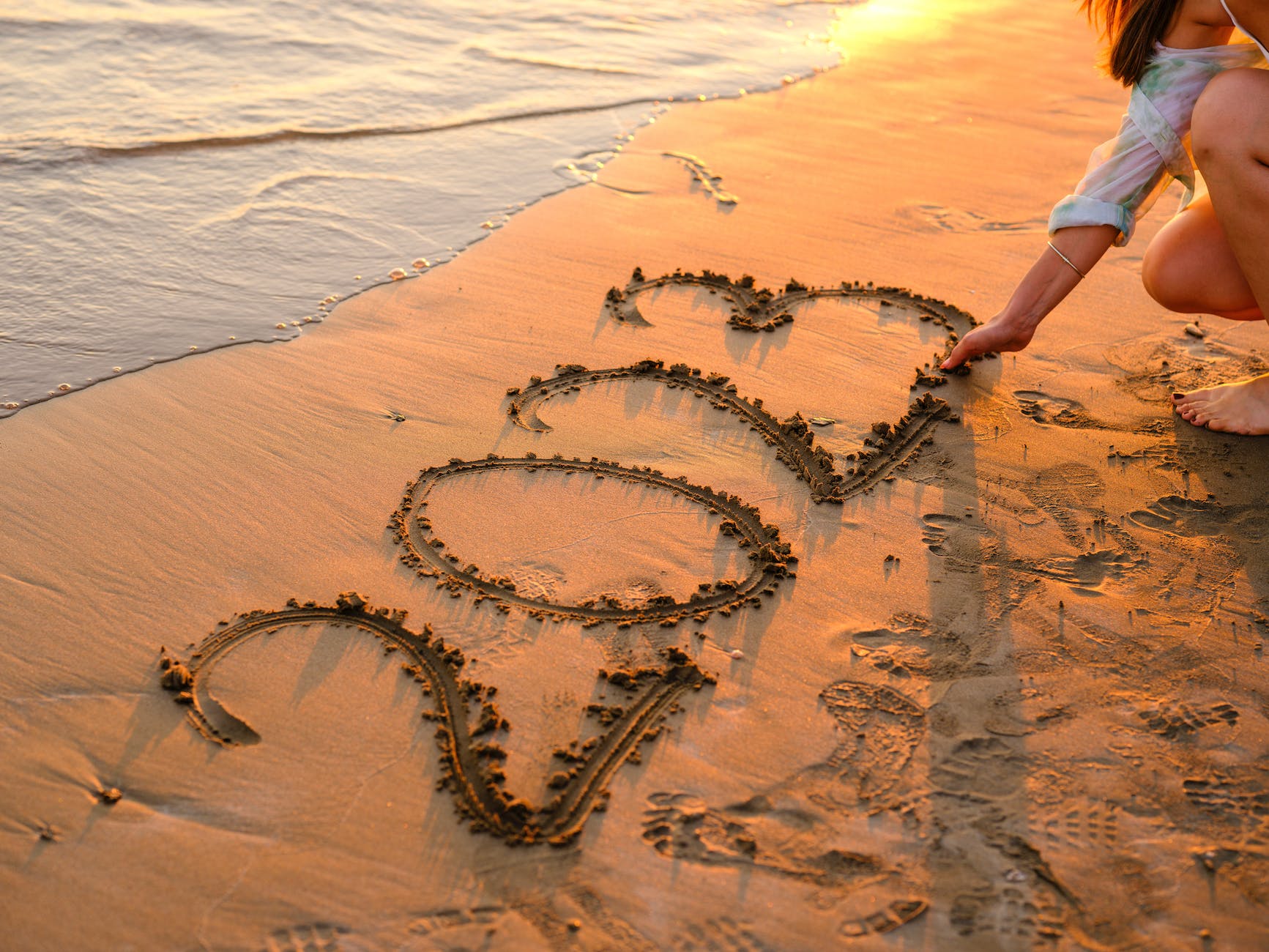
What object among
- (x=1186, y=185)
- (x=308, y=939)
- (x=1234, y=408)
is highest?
(x=1186, y=185)

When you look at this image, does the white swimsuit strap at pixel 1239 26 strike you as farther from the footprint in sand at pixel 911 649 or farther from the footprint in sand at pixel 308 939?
the footprint in sand at pixel 308 939

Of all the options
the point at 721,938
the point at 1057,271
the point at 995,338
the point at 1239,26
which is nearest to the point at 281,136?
the point at 995,338

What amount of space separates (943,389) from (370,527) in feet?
5.79

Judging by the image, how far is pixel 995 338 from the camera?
120 inches

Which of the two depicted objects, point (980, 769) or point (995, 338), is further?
point (995, 338)

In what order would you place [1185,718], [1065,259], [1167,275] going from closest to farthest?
1. [1185,718]
2. [1065,259]
3. [1167,275]

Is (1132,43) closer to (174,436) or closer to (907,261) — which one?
(907,261)

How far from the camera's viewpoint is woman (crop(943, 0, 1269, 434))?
2.64 meters

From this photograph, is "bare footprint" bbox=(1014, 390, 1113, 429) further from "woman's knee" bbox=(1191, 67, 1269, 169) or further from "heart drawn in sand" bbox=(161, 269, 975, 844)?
"woman's knee" bbox=(1191, 67, 1269, 169)

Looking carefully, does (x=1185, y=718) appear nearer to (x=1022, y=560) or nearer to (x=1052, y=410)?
(x=1022, y=560)

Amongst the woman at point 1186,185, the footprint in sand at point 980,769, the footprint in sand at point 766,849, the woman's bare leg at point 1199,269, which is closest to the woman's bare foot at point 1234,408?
the woman at point 1186,185

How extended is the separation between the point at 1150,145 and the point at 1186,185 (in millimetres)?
288

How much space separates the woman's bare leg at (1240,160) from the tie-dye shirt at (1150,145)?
0.06 meters

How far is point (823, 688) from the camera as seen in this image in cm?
216
